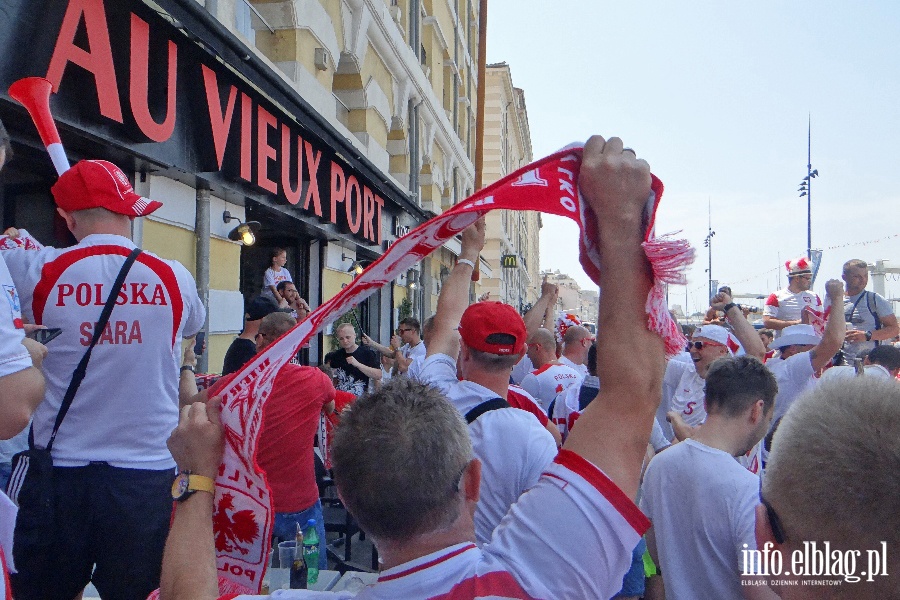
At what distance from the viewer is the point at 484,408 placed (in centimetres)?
242

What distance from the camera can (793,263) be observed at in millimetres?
6395

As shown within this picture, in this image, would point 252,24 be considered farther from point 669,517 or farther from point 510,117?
point 510,117

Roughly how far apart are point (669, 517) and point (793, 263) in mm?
4969

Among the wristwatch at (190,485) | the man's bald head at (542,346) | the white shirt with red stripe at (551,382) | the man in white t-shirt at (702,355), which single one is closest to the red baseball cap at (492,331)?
the wristwatch at (190,485)

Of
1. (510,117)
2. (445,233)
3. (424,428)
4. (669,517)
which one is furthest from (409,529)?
(510,117)

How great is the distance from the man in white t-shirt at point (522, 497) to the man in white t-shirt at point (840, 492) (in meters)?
0.26

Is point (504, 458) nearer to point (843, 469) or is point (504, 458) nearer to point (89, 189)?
point (843, 469)

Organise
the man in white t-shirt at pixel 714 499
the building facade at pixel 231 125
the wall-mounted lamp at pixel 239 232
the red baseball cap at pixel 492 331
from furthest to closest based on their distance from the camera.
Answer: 1. the wall-mounted lamp at pixel 239 232
2. the building facade at pixel 231 125
3. the red baseball cap at pixel 492 331
4. the man in white t-shirt at pixel 714 499

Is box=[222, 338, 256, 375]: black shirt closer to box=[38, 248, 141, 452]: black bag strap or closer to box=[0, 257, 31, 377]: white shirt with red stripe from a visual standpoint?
box=[38, 248, 141, 452]: black bag strap

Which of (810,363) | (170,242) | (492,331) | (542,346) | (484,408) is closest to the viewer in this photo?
(484,408)

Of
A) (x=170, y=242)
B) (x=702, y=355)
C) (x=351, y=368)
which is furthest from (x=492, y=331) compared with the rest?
(x=351, y=368)

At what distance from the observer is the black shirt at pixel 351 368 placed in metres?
7.04

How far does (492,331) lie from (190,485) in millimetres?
1527

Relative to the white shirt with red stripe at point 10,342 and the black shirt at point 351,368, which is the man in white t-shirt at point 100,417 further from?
the black shirt at point 351,368
